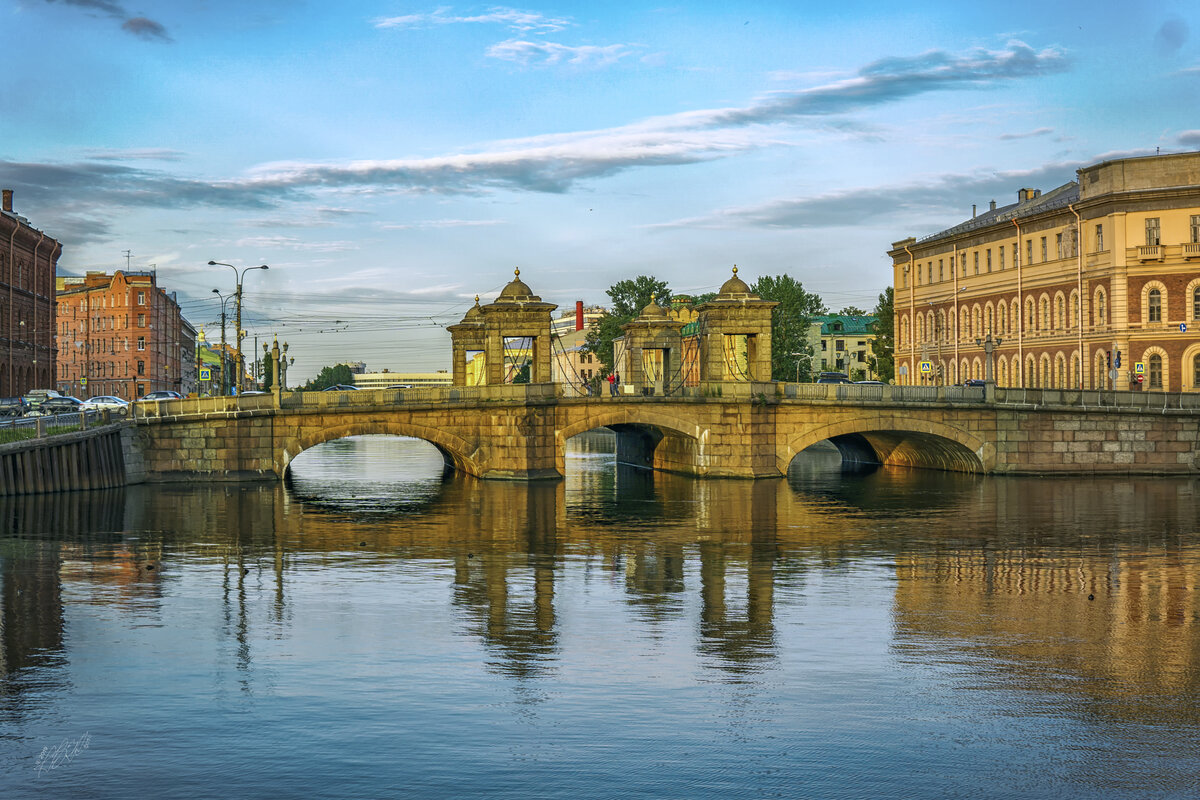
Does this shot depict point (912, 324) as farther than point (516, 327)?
Yes

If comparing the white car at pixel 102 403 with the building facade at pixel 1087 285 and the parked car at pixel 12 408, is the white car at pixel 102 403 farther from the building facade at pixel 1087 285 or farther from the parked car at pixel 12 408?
the building facade at pixel 1087 285

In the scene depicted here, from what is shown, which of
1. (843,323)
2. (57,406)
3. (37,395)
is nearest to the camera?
(57,406)

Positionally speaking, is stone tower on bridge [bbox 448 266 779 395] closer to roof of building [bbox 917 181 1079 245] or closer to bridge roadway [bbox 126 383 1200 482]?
bridge roadway [bbox 126 383 1200 482]

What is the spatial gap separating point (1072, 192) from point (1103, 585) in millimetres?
63768

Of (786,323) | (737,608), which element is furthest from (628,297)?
(737,608)

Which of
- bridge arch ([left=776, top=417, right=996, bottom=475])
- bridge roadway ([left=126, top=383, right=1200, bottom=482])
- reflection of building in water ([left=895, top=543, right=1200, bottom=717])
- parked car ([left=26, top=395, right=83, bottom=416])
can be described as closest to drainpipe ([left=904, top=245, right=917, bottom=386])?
bridge arch ([left=776, top=417, right=996, bottom=475])

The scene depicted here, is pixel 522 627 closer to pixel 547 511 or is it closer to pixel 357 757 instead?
pixel 357 757

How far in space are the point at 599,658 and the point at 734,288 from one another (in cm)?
4788

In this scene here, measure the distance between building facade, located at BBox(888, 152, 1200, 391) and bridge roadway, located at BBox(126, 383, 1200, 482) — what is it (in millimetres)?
4897

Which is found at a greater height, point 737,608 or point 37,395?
point 37,395

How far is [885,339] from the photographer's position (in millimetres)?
135625

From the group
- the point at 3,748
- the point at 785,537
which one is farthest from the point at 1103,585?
the point at 3,748

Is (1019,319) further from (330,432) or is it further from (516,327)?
(330,432)

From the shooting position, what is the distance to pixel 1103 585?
3488 centimetres
